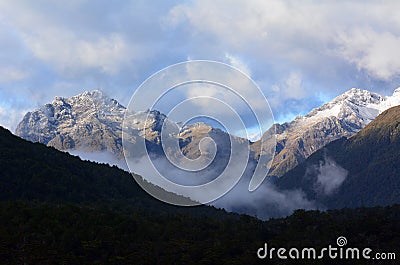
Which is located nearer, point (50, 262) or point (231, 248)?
point (50, 262)

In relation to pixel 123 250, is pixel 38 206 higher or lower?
higher

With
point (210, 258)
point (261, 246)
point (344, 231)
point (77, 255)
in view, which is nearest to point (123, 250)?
point (77, 255)

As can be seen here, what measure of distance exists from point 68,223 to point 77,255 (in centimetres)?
2426

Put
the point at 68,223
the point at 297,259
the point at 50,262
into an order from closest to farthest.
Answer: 1. the point at 50,262
2. the point at 297,259
3. the point at 68,223

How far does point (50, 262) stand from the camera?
13500 centimetres

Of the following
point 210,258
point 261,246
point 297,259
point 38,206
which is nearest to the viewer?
point 297,259

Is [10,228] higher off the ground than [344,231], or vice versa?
[344,231]

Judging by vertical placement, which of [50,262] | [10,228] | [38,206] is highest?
[38,206]

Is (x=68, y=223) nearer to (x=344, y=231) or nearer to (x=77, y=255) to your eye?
(x=77, y=255)

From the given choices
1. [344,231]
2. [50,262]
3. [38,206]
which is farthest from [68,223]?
[344,231]

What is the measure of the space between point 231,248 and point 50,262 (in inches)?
2203

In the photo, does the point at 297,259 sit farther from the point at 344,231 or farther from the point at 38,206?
the point at 38,206

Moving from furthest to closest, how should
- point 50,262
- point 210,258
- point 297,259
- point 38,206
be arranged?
point 38,206 → point 210,258 → point 297,259 → point 50,262

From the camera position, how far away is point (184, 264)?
493ft
